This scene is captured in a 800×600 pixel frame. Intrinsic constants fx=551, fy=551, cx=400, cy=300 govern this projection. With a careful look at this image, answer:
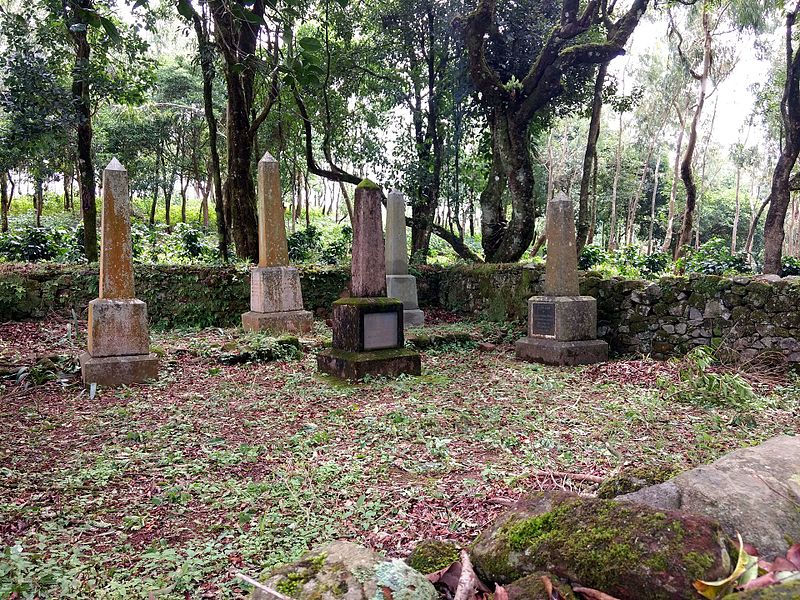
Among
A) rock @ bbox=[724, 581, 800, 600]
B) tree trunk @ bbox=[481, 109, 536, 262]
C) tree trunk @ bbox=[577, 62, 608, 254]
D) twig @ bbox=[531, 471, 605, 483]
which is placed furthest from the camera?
tree trunk @ bbox=[577, 62, 608, 254]

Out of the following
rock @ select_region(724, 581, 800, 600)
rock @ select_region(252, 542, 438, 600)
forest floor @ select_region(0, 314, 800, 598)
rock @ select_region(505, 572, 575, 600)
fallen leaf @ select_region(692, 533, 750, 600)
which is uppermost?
rock @ select_region(724, 581, 800, 600)

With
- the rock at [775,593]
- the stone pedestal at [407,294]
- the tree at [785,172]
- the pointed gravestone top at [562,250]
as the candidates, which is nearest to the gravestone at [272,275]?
the stone pedestal at [407,294]

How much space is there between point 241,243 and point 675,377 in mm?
9718

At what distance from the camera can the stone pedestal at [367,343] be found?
23.2ft

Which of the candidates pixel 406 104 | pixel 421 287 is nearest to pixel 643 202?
pixel 406 104

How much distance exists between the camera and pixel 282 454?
446 centimetres

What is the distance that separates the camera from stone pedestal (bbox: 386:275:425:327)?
11.3 m

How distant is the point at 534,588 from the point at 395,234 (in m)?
10.1

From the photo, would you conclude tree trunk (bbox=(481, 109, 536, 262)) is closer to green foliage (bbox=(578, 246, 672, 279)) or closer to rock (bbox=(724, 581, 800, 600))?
green foliage (bbox=(578, 246, 672, 279))

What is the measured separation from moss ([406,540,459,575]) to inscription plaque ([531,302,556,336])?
6211 millimetres

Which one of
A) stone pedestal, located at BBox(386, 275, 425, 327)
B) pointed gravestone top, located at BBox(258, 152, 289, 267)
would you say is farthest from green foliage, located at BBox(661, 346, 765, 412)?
pointed gravestone top, located at BBox(258, 152, 289, 267)

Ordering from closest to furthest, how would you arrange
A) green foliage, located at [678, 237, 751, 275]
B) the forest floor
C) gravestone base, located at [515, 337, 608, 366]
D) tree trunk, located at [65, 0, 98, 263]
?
the forest floor
gravestone base, located at [515, 337, 608, 366]
tree trunk, located at [65, 0, 98, 263]
green foliage, located at [678, 237, 751, 275]

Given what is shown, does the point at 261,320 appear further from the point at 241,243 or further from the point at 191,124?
the point at 191,124

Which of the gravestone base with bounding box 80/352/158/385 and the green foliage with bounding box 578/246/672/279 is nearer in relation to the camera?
the gravestone base with bounding box 80/352/158/385
